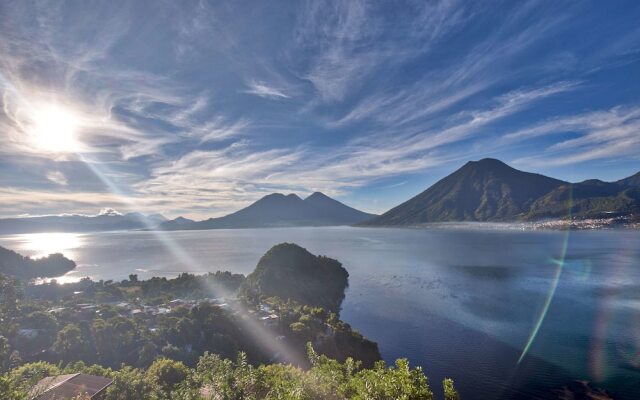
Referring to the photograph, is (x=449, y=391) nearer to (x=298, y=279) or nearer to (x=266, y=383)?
(x=266, y=383)

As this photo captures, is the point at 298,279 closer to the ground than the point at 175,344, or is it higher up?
higher up

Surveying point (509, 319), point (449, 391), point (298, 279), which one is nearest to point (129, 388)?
point (449, 391)

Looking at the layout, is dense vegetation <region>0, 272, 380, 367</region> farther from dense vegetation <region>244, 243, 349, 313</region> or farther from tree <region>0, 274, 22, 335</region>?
dense vegetation <region>244, 243, 349, 313</region>

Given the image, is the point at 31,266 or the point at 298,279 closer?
the point at 298,279

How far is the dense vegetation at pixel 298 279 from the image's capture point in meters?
71.6

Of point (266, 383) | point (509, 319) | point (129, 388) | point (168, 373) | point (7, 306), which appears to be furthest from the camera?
point (509, 319)

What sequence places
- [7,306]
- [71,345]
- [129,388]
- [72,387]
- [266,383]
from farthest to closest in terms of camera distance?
[7,306]
[71,345]
[129,388]
[72,387]
[266,383]

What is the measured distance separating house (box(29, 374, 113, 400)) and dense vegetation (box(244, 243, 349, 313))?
41.7 meters

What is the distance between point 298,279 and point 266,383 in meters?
61.8

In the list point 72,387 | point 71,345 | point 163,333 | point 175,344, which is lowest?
point 175,344

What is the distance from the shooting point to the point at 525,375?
36.7 m

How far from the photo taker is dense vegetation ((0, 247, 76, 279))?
112 m

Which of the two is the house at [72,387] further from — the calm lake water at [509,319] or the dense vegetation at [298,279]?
the dense vegetation at [298,279]

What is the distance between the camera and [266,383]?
61.8 feet
